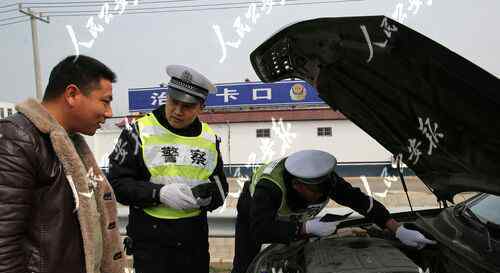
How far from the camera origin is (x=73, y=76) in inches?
53.4

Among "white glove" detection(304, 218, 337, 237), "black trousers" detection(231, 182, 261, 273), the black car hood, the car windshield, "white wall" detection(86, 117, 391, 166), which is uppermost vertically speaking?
the black car hood

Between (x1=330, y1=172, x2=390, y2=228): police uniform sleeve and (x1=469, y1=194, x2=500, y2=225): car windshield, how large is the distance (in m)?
0.48

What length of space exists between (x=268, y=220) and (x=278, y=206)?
A: 0.18 meters

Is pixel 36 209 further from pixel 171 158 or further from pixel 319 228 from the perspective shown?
pixel 319 228

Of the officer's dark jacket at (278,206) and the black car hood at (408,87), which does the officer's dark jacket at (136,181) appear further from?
the black car hood at (408,87)

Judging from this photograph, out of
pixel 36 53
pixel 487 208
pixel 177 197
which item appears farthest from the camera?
pixel 36 53

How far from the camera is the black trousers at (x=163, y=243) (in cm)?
209

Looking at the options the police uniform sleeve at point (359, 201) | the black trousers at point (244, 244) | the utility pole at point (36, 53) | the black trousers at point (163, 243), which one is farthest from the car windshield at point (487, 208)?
the utility pole at point (36, 53)

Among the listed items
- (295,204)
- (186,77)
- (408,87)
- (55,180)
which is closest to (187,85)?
(186,77)

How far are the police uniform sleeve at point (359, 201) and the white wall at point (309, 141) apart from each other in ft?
51.3

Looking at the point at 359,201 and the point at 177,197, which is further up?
the point at 177,197

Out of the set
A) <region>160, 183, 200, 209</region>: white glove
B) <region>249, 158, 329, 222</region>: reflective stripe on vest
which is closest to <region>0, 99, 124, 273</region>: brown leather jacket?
<region>160, 183, 200, 209</region>: white glove

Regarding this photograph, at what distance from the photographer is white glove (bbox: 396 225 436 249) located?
1960 mm

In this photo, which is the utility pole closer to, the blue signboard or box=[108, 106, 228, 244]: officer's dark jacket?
the blue signboard
